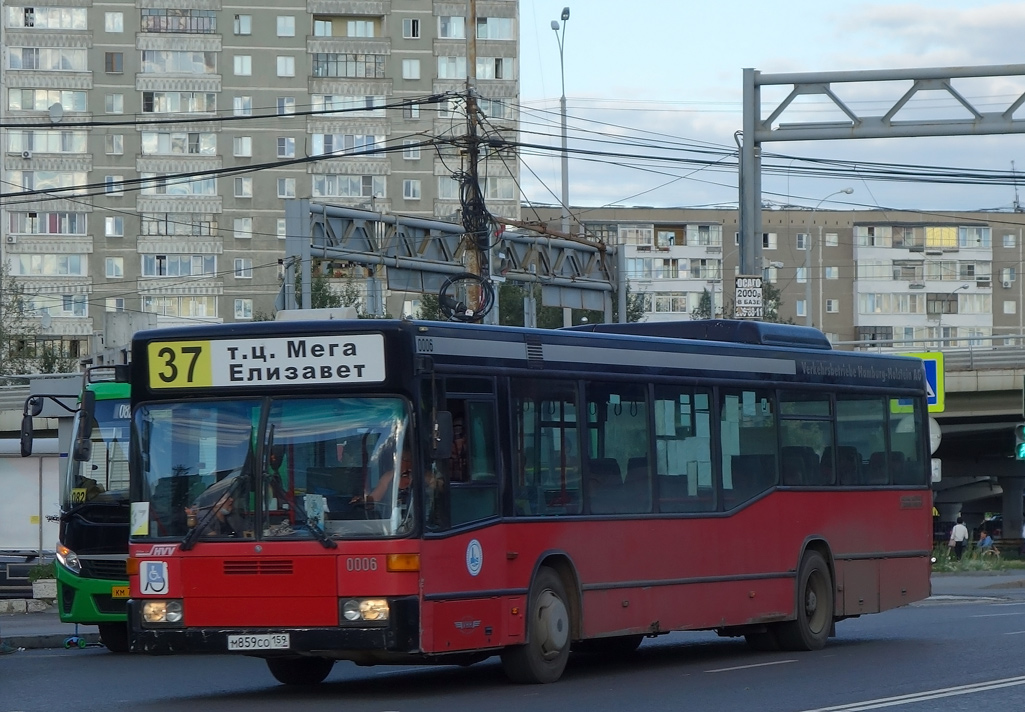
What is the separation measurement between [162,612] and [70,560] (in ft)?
21.5

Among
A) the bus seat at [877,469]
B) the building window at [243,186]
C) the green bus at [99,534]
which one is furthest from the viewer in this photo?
the building window at [243,186]

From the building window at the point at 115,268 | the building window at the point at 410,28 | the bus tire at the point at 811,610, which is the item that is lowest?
the bus tire at the point at 811,610

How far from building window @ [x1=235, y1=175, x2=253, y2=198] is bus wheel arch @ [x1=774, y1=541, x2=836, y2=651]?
74.8m

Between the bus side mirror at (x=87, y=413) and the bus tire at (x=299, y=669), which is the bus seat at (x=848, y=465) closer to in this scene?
the bus tire at (x=299, y=669)

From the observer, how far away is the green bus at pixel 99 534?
57.6 feet

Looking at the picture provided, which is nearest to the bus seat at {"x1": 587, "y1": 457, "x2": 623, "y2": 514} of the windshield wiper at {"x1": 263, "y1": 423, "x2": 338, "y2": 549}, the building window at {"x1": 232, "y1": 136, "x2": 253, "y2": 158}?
the windshield wiper at {"x1": 263, "y1": 423, "x2": 338, "y2": 549}

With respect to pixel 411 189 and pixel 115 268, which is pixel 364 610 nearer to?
pixel 115 268

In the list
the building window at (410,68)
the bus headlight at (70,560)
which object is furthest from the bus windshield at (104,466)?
the building window at (410,68)

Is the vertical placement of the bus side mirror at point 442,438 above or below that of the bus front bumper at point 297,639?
above

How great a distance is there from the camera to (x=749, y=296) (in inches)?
949

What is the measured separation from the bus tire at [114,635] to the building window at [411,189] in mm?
72292

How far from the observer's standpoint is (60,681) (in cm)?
1405

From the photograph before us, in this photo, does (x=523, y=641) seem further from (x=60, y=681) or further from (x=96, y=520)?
(x=96, y=520)

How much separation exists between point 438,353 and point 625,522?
260 cm
